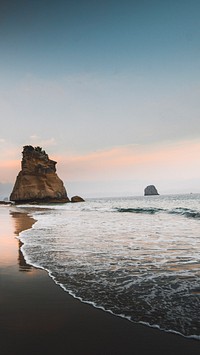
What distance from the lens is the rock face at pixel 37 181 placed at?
8481 cm

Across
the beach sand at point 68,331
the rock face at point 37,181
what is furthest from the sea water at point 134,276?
the rock face at point 37,181

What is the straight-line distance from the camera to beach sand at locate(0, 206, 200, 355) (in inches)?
105

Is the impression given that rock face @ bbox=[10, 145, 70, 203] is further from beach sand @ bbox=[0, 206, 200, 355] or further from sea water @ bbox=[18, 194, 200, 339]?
beach sand @ bbox=[0, 206, 200, 355]

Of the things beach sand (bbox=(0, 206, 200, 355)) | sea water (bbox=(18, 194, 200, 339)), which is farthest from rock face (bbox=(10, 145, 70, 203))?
beach sand (bbox=(0, 206, 200, 355))

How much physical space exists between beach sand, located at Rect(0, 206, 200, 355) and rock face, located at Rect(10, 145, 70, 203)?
82.6 metres

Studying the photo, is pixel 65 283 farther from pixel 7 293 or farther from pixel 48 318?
pixel 48 318

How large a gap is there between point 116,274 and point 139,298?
1.44m

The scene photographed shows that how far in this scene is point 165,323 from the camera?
3.26 metres

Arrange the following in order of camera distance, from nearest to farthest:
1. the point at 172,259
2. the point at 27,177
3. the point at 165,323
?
the point at 165,323
the point at 172,259
the point at 27,177

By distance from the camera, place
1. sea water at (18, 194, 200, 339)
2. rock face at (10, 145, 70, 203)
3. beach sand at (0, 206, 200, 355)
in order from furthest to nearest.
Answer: rock face at (10, 145, 70, 203)
sea water at (18, 194, 200, 339)
beach sand at (0, 206, 200, 355)

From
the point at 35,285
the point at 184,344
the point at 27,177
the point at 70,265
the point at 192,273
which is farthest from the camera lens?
the point at 27,177

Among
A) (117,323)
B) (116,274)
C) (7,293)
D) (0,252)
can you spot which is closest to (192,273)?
(116,274)

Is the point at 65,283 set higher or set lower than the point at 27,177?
lower

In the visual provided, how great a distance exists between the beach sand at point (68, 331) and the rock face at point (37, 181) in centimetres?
8263
